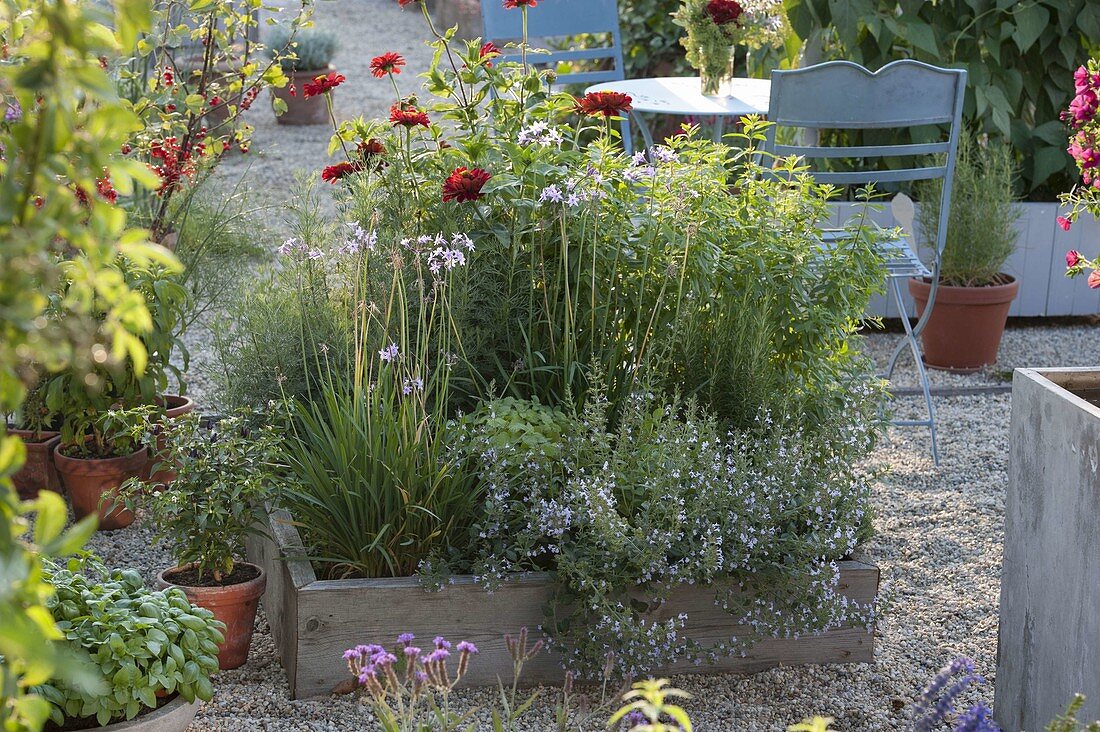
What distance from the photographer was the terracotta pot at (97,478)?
3.14 meters

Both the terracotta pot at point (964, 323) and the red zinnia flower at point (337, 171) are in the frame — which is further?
the terracotta pot at point (964, 323)

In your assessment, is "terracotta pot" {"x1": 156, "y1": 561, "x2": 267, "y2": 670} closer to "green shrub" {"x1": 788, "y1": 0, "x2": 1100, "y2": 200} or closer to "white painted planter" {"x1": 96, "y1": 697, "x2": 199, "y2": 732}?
"white painted planter" {"x1": 96, "y1": 697, "x2": 199, "y2": 732}

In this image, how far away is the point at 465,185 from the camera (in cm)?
263

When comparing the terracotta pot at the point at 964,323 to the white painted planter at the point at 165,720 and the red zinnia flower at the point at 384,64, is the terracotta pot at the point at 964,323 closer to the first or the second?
the red zinnia flower at the point at 384,64

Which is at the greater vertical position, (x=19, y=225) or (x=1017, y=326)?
(x=19, y=225)

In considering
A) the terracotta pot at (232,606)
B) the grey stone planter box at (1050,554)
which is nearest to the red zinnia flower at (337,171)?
the terracotta pot at (232,606)

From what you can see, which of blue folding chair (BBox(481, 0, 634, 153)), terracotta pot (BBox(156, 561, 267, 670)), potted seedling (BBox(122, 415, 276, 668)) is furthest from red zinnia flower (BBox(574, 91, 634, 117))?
blue folding chair (BBox(481, 0, 634, 153))

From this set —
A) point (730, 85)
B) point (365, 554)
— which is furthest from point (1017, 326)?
point (365, 554)

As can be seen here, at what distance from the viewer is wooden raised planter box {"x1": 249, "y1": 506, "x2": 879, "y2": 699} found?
239 cm

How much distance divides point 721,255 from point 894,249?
0.87 metres

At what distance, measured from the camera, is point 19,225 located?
0.92 metres

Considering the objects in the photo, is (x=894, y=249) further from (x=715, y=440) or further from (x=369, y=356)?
(x=369, y=356)

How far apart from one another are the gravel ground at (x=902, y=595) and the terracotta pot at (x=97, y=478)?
0.22ft

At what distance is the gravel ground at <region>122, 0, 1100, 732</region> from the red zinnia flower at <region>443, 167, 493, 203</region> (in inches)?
38.3
